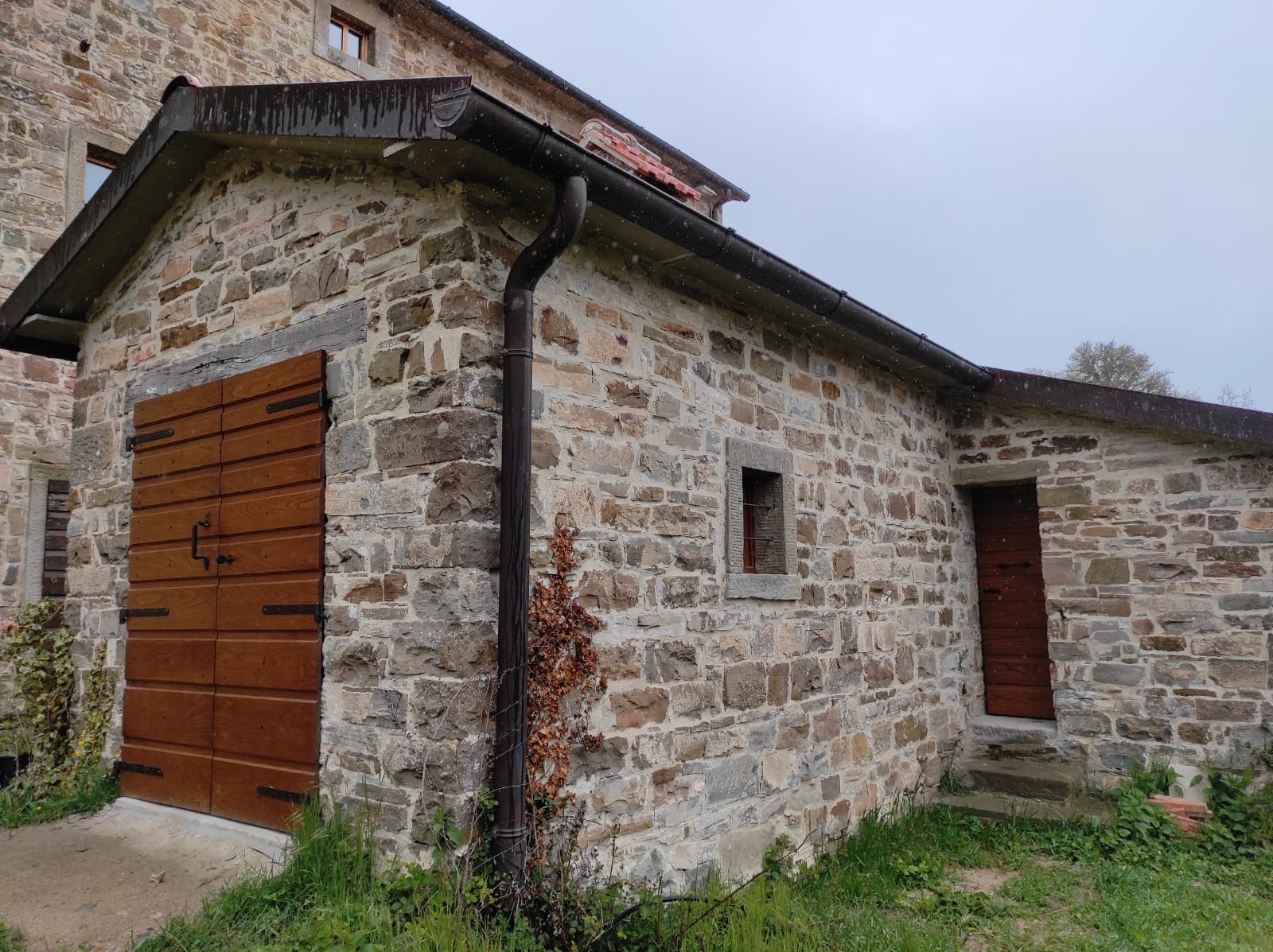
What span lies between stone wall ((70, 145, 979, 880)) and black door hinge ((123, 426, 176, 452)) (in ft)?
0.48

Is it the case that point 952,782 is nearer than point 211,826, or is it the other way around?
point 211,826

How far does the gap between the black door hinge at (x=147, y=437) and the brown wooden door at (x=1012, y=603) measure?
231 inches

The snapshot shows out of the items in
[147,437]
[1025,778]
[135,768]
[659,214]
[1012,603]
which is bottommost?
[1025,778]

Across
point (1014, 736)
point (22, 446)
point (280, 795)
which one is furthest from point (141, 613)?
point (1014, 736)

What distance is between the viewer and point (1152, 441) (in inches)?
258

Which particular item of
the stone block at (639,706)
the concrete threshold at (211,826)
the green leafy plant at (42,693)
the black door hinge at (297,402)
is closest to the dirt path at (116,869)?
the concrete threshold at (211,826)

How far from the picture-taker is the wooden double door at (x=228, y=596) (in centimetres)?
400

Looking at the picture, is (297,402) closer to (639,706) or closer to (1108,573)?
(639,706)

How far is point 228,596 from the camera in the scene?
437 centimetres

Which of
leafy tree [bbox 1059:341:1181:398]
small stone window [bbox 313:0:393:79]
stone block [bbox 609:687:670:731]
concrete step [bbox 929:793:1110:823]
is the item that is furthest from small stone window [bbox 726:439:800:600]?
leafy tree [bbox 1059:341:1181:398]

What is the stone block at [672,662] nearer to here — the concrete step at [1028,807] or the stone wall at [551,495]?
the stone wall at [551,495]

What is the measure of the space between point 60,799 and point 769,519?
13.2 ft

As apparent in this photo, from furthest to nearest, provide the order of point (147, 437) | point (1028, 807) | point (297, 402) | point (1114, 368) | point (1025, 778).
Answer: point (1114, 368) < point (1025, 778) < point (1028, 807) < point (147, 437) < point (297, 402)

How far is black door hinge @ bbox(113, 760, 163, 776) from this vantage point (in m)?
4.62
